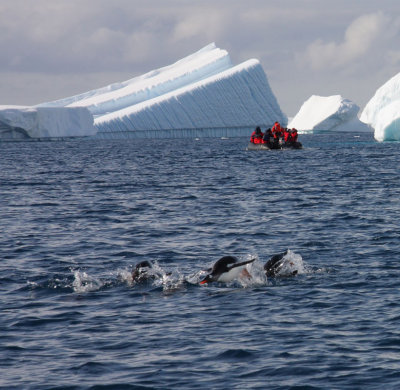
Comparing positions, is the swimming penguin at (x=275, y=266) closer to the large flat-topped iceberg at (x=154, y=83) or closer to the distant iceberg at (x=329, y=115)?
the distant iceberg at (x=329, y=115)

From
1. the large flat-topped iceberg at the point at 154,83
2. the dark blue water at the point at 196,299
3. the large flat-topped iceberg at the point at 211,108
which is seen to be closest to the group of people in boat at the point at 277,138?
the dark blue water at the point at 196,299

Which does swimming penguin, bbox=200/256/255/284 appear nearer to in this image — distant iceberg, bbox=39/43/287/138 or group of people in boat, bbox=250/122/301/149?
group of people in boat, bbox=250/122/301/149

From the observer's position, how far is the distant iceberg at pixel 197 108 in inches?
4847

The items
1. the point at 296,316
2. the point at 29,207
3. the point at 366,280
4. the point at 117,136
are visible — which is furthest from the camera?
the point at 117,136

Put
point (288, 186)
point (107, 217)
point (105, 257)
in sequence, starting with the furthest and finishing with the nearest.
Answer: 1. point (288, 186)
2. point (107, 217)
3. point (105, 257)

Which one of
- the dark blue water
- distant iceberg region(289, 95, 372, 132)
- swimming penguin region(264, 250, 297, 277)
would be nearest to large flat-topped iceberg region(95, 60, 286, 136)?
distant iceberg region(289, 95, 372, 132)

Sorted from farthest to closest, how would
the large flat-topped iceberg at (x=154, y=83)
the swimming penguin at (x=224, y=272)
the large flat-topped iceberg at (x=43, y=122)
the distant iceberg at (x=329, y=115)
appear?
the large flat-topped iceberg at (x=154, y=83) → the distant iceberg at (x=329, y=115) → the large flat-topped iceberg at (x=43, y=122) → the swimming penguin at (x=224, y=272)

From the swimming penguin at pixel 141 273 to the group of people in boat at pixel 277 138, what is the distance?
52548mm

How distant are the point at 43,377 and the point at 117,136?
402ft

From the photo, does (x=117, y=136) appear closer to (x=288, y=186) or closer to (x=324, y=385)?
(x=288, y=186)

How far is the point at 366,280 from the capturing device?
13.3 meters

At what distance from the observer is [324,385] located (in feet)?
27.9

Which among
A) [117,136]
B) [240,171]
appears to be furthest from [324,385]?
[117,136]

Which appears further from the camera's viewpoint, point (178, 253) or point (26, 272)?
point (178, 253)
